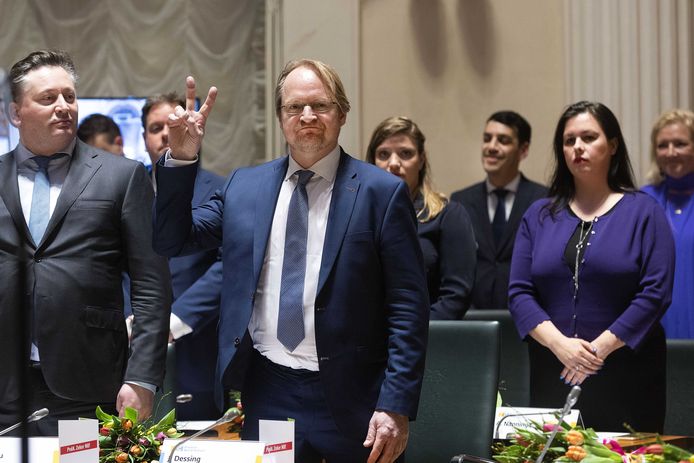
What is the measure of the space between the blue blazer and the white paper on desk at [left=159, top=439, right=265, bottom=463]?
0.36 meters

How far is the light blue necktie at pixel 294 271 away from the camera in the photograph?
2594 mm

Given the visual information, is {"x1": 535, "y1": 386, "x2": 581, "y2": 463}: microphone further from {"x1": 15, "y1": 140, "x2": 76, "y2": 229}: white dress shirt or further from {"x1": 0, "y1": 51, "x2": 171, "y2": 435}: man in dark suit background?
{"x1": 15, "y1": 140, "x2": 76, "y2": 229}: white dress shirt

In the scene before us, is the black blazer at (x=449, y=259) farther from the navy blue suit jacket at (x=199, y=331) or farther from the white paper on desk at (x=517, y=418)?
the navy blue suit jacket at (x=199, y=331)

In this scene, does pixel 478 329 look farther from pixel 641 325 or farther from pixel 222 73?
pixel 222 73

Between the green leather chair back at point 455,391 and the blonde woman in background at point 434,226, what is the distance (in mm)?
702

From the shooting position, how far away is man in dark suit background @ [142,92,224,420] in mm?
3949

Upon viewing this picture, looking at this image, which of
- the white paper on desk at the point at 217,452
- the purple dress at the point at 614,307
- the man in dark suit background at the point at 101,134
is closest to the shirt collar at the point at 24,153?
the white paper on desk at the point at 217,452

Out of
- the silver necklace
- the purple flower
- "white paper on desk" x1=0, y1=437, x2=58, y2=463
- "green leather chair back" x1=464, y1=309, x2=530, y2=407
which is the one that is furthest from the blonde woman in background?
"white paper on desk" x1=0, y1=437, x2=58, y2=463

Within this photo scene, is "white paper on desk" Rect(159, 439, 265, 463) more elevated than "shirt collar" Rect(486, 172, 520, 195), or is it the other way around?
"shirt collar" Rect(486, 172, 520, 195)

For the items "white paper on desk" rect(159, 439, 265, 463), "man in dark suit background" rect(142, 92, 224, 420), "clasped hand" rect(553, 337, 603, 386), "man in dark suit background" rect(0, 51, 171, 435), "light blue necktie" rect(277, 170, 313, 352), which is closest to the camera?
"white paper on desk" rect(159, 439, 265, 463)

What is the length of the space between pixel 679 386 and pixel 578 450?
1.30m

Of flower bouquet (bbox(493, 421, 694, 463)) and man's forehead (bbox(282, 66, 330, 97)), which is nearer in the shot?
flower bouquet (bbox(493, 421, 694, 463))

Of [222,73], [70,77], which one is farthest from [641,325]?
[222,73]

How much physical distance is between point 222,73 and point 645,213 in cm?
384
